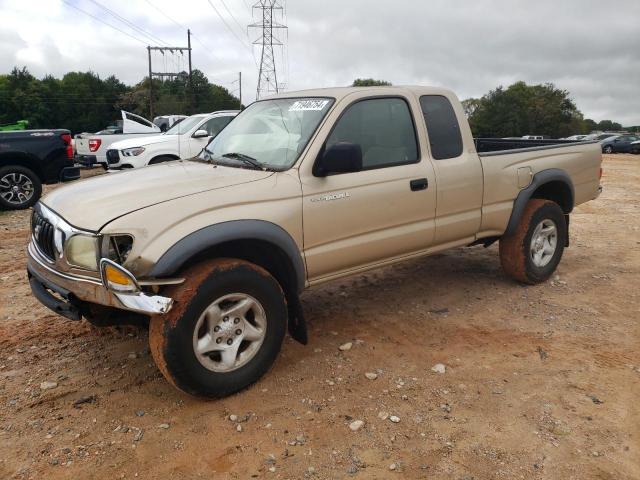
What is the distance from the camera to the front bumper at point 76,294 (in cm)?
278

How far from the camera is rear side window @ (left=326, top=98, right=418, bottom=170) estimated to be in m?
3.78

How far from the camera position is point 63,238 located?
9.78 feet

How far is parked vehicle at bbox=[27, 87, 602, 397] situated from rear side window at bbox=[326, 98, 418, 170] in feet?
0.03

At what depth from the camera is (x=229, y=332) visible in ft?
10.4

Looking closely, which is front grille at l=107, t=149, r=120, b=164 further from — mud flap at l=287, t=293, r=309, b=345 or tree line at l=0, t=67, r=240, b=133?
tree line at l=0, t=67, r=240, b=133

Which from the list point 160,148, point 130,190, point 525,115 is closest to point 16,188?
point 160,148

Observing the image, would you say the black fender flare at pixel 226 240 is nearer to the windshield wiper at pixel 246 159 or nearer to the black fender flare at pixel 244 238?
the black fender flare at pixel 244 238

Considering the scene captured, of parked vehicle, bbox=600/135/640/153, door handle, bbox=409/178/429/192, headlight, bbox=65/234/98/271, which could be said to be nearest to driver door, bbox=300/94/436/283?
door handle, bbox=409/178/429/192

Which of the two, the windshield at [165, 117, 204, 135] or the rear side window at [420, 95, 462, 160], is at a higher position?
the windshield at [165, 117, 204, 135]

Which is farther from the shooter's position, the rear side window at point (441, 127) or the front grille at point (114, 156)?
the front grille at point (114, 156)

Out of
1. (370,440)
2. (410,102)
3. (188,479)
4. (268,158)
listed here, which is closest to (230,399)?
(188,479)

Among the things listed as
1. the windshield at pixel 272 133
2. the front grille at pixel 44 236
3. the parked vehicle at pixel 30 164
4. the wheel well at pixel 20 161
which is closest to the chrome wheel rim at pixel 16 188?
the parked vehicle at pixel 30 164

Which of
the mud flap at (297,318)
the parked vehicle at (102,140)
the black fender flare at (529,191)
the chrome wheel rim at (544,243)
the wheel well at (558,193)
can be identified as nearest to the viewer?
the mud flap at (297,318)

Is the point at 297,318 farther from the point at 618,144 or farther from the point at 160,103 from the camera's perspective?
the point at 160,103
